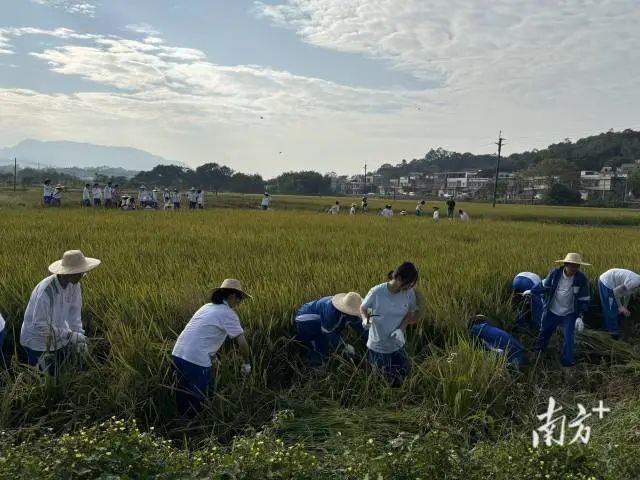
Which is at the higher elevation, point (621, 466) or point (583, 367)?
point (621, 466)

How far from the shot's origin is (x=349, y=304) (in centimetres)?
413

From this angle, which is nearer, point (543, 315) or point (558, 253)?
point (543, 315)

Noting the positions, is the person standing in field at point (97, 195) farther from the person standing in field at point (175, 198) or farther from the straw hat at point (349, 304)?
the straw hat at point (349, 304)

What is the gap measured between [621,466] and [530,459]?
0.55 meters

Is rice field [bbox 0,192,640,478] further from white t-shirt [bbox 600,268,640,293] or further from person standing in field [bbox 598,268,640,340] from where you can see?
white t-shirt [bbox 600,268,640,293]

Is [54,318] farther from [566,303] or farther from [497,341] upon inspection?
[566,303]

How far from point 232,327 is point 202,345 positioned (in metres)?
0.23

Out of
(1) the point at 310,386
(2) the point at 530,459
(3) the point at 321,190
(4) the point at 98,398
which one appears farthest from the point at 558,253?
(3) the point at 321,190

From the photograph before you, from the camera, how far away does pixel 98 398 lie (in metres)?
3.40

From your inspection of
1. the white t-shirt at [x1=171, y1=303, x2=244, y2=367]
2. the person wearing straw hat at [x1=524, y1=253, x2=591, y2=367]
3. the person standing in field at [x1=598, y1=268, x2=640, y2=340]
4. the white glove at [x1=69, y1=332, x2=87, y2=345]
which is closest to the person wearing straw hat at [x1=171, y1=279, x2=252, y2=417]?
the white t-shirt at [x1=171, y1=303, x2=244, y2=367]

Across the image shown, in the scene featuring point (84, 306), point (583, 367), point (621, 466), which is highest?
point (84, 306)

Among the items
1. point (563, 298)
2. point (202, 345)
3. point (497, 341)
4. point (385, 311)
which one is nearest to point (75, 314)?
point (202, 345)

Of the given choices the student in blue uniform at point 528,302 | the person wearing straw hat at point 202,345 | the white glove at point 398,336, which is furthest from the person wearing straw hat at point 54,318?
the student in blue uniform at point 528,302

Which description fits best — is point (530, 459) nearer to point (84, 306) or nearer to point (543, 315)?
point (543, 315)
